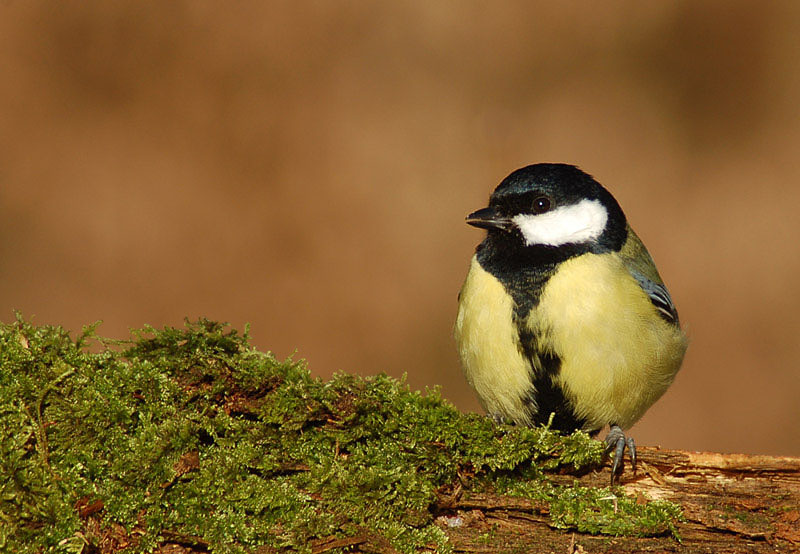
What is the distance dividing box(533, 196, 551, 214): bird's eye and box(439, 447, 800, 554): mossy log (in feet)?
2.79

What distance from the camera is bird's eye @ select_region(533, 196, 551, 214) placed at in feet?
7.30

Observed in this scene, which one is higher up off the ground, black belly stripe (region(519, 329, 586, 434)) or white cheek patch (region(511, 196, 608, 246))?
white cheek patch (region(511, 196, 608, 246))

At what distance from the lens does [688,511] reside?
1.54 meters

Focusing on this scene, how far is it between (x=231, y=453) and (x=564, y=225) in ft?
4.21

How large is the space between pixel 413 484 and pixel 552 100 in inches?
137

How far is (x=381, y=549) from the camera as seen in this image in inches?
55.0

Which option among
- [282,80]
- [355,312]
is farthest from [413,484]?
[282,80]

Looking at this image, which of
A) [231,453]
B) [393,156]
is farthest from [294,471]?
[393,156]

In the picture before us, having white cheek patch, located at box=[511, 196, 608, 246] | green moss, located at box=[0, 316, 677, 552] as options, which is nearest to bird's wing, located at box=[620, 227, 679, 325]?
white cheek patch, located at box=[511, 196, 608, 246]

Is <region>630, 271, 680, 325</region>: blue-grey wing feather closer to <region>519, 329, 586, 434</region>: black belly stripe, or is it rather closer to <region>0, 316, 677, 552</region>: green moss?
<region>519, 329, 586, 434</region>: black belly stripe

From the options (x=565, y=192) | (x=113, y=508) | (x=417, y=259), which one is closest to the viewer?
(x=113, y=508)

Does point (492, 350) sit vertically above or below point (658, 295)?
below

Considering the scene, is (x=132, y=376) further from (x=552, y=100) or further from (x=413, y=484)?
(x=552, y=100)

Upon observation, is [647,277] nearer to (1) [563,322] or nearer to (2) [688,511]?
(1) [563,322]
